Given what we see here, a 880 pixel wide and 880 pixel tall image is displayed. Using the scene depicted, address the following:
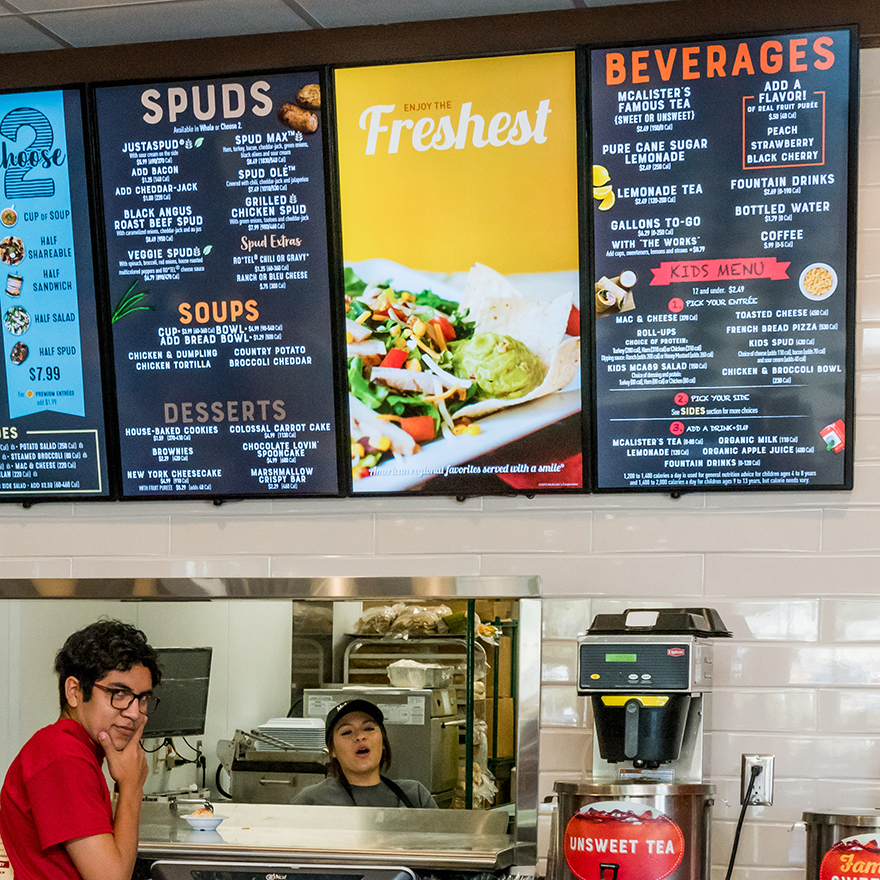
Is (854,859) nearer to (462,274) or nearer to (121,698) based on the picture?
(121,698)

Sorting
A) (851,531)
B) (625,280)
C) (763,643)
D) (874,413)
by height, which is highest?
(625,280)

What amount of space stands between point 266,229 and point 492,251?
584 mm

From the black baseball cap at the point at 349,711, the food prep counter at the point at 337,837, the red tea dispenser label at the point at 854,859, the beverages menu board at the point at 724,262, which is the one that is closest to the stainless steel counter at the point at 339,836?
the food prep counter at the point at 337,837

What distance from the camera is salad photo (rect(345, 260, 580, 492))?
3031 mm

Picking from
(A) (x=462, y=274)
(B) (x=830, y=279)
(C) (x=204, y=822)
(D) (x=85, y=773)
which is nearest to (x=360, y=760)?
(C) (x=204, y=822)

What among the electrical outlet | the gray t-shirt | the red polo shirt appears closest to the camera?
the red polo shirt

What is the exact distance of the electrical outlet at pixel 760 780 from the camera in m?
2.70

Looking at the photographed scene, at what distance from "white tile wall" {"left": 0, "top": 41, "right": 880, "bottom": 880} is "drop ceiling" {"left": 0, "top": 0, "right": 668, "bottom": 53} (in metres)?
0.99

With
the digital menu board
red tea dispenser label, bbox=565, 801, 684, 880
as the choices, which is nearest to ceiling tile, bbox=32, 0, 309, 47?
the digital menu board

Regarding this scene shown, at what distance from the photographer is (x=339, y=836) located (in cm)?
286

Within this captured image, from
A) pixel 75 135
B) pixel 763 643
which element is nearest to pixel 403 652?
pixel 763 643

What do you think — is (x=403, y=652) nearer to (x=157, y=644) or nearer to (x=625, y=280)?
(x=157, y=644)

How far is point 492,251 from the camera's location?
305 cm

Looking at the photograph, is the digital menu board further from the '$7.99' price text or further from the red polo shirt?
the red polo shirt
